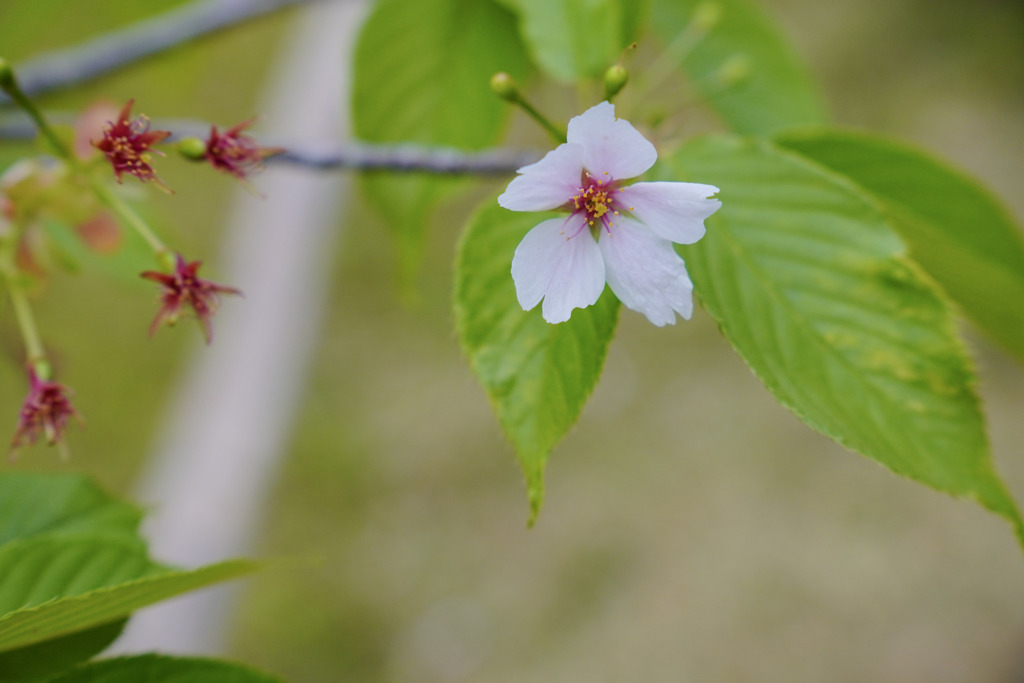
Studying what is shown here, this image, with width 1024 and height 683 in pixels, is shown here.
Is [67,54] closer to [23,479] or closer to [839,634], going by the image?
[23,479]

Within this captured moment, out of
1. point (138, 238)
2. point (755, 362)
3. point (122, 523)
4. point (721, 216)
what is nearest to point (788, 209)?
point (721, 216)

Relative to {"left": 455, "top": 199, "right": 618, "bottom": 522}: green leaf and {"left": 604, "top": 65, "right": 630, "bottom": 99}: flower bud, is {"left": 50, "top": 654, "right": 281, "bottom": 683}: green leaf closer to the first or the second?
{"left": 455, "top": 199, "right": 618, "bottom": 522}: green leaf

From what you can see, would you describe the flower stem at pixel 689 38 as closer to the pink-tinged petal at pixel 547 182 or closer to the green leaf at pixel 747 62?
the green leaf at pixel 747 62

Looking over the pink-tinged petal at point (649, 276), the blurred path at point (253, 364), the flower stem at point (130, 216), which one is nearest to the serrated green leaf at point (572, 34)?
the pink-tinged petal at point (649, 276)

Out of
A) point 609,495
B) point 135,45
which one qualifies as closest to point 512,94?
point 135,45

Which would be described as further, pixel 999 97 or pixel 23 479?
pixel 999 97

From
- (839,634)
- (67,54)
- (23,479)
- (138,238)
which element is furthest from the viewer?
(839,634)
